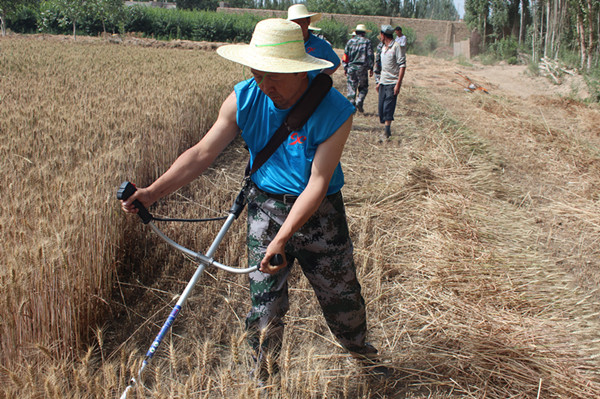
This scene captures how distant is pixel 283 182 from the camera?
2078 millimetres

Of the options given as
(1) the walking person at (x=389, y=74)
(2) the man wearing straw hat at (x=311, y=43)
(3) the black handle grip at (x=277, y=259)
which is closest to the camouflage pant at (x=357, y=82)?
(1) the walking person at (x=389, y=74)

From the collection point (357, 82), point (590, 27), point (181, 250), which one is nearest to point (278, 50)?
point (181, 250)

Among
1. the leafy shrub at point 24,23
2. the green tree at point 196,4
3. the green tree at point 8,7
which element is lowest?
the green tree at point 8,7

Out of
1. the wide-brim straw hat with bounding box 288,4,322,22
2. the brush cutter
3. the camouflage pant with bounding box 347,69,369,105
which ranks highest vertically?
the wide-brim straw hat with bounding box 288,4,322,22

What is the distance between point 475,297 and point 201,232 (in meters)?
2.06

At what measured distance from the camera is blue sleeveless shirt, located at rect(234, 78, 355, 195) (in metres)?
1.92

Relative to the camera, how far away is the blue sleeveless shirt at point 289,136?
1.92 metres

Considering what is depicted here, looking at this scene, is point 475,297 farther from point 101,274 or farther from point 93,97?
point 93,97

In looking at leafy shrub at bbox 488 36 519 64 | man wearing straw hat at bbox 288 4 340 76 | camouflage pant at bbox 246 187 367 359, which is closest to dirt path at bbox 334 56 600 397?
camouflage pant at bbox 246 187 367 359

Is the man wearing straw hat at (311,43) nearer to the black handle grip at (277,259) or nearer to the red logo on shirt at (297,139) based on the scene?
the red logo on shirt at (297,139)

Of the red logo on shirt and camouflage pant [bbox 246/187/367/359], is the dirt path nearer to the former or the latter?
camouflage pant [bbox 246/187/367/359]

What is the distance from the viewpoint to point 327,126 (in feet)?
6.24

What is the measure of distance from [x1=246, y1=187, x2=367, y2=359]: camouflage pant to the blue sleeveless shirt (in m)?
0.11

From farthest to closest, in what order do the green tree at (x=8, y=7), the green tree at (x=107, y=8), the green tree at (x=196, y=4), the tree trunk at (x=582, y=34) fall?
the green tree at (x=196, y=4) → the green tree at (x=107, y=8) → the green tree at (x=8, y=7) → the tree trunk at (x=582, y=34)
